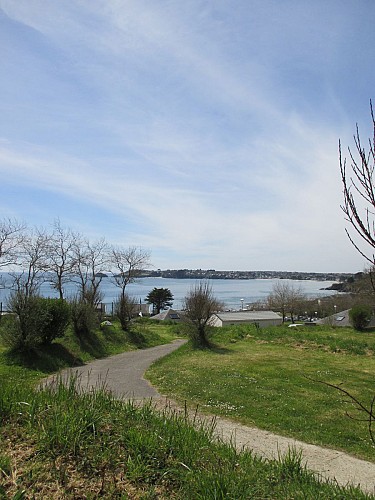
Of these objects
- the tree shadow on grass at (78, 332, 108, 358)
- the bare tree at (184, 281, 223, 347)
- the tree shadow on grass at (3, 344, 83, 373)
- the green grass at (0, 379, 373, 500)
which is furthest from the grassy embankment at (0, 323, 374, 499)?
the bare tree at (184, 281, 223, 347)

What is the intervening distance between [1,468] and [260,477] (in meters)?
2.32

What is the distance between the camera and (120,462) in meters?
3.53

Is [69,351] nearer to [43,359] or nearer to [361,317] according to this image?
[43,359]

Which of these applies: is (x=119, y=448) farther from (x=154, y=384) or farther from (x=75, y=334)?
(x=75, y=334)

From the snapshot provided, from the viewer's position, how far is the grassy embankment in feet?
10.3

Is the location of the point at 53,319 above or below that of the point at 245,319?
above

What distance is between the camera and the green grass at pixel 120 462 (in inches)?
123

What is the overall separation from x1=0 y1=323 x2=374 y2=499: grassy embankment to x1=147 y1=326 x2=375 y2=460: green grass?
257 cm

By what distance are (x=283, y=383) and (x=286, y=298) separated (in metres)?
69.0

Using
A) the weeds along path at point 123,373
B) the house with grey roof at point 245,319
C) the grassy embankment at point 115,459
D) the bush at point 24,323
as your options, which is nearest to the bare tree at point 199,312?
the weeds along path at point 123,373

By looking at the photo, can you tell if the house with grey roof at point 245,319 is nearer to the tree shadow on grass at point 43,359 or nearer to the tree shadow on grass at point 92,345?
the tree shadow on grass at point 92,345

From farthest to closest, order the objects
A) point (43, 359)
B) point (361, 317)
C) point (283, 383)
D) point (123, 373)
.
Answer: point (361, 317)
point (43, 359)
point (123, 373)
point (283, 383)

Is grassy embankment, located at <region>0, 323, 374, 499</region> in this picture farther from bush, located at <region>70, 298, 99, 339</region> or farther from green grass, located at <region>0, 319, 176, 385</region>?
bush, located at <region>70, 298, 99, 339</region>

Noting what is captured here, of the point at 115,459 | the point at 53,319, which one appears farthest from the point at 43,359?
the point at 115,459
